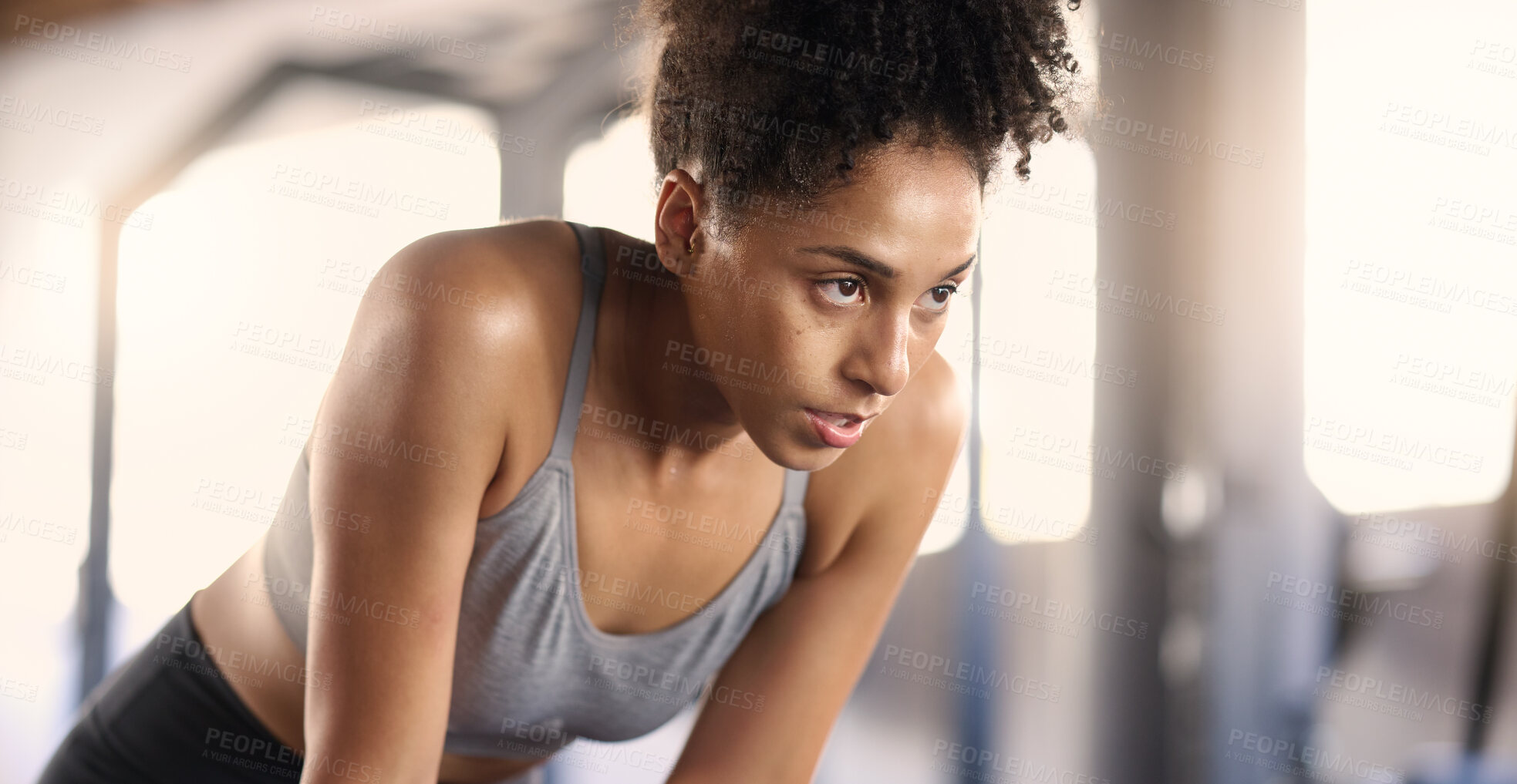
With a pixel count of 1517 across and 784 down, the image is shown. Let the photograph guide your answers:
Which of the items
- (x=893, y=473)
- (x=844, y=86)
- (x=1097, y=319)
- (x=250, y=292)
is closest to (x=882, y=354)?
(x=844, y=86)

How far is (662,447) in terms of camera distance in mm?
937

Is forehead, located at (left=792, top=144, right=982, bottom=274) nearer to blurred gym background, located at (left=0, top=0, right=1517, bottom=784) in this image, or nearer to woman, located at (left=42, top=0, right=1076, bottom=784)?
woman, located at (left=42, top=0, right=1076, bottom=784)

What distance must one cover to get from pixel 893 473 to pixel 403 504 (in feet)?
1.62

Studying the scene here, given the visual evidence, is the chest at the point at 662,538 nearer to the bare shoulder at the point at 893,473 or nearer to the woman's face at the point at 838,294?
the bare shoulder at the point at 893,473

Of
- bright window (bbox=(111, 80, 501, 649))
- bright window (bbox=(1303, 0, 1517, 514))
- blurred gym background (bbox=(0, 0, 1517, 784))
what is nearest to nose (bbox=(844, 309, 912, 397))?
blurred gym background (bbox=(0, 0, 1517, 784))

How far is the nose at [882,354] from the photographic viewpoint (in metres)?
0.73

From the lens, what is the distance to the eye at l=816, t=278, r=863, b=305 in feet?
2.38

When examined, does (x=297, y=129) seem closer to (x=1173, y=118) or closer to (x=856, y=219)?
(x=1173, y=118)

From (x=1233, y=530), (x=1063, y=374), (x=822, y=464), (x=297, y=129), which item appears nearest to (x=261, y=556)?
(x=822, y=464)

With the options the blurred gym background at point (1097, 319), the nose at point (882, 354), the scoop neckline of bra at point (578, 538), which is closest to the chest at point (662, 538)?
the scoop neckline of bra at point (578, 538)

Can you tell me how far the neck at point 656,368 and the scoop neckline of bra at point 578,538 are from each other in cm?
2

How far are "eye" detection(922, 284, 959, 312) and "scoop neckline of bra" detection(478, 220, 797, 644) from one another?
9.2 inches

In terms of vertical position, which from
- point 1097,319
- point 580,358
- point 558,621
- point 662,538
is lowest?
point 558,621

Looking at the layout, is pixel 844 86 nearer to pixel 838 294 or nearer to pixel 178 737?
pixel 838 294
